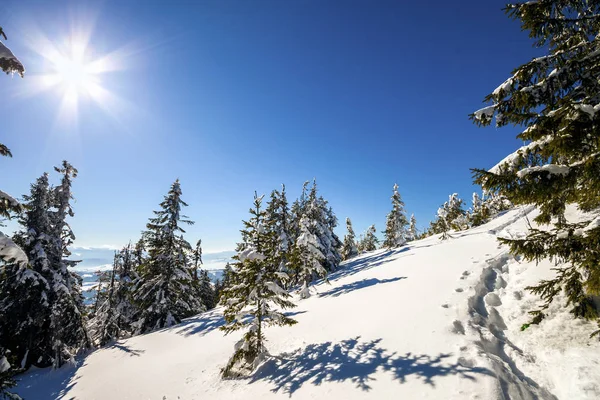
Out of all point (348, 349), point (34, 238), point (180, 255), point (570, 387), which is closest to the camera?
point (570, 387)

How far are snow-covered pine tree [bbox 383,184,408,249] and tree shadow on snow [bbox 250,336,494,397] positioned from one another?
33786 millimetres

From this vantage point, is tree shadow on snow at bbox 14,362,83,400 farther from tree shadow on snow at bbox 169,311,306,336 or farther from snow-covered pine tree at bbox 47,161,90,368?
tree shadow on snow at bbox 169,311,306,336

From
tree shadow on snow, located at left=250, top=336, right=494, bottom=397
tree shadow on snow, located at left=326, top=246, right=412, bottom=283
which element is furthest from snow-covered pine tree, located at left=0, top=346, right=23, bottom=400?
tree shadow on snow, located at left=326, top=246, right=412, bottom=283

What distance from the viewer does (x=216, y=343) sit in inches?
605

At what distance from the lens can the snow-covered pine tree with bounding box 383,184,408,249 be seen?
4150 centimetres

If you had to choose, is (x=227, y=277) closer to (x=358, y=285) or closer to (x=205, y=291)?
(x=358, y=285)

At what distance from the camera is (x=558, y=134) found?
16.8 feet

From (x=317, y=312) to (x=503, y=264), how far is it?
10761mm

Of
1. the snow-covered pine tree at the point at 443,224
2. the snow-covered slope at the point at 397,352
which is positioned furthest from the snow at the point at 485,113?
the snow-covered pine tree at the point at 443,224

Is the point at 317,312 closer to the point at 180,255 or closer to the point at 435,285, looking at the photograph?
the point at 435,285

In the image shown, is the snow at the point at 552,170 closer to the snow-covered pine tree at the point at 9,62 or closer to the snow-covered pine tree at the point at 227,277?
the snow-covered pine tree at the point at 227,277

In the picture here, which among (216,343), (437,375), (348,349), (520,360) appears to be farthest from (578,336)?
(216,343)

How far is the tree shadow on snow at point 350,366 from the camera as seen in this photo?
6.82 meters

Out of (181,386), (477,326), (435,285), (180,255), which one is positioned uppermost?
(180,255)
